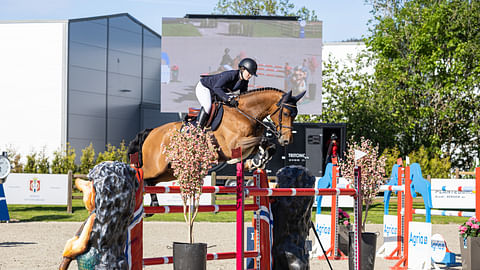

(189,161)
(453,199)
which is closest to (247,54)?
(453,199)

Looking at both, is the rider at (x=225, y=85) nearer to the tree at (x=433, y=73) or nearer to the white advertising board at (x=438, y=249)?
the white advertising board at (x=438, y=249)

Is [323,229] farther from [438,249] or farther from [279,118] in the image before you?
[279,118]

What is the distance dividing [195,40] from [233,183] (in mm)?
4546

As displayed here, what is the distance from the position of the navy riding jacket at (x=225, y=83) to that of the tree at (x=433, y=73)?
15.0 metres

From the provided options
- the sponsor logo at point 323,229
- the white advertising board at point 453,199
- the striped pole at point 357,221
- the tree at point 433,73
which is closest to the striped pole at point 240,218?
the striped pole at point 357,221

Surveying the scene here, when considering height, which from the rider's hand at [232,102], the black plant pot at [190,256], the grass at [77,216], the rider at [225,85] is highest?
the rider at [225,85]

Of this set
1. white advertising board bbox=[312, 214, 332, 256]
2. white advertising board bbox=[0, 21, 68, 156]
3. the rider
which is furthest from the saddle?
white advertising board bbox=[0, 21, 68, 156]

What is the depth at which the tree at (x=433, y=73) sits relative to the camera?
789 inches

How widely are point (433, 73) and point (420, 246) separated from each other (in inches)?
617

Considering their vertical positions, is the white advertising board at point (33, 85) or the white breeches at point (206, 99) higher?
the white advertising board at point (33, 85)

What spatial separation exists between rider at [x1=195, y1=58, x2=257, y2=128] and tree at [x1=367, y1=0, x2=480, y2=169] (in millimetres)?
14991

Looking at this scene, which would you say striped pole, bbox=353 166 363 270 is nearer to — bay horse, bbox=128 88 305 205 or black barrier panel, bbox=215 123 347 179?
bay horse, bbox=128 88 305 205

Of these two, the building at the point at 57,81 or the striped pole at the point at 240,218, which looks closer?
the striped pole at the point at 240,218

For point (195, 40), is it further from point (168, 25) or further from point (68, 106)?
point (68, 106)
